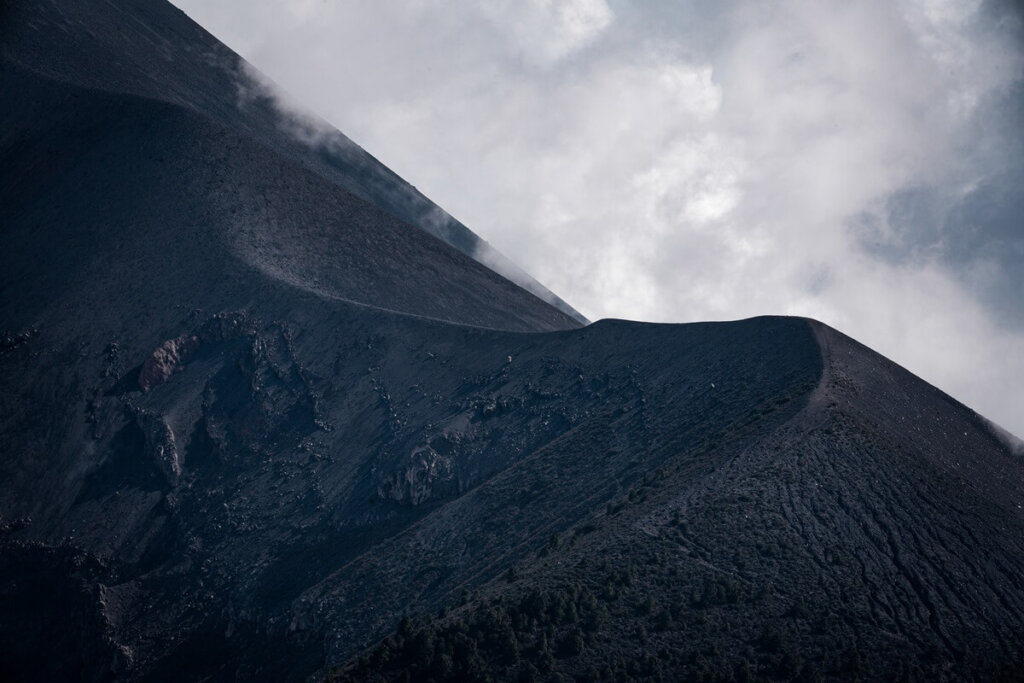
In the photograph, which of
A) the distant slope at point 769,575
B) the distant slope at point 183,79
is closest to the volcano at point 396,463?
the distant slope at point 769,575

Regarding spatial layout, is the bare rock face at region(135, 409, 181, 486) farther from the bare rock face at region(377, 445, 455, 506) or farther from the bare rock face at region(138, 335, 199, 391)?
the bare rock face at region(377, 445, 455, 506)

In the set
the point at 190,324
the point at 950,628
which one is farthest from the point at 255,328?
the point at 950,628

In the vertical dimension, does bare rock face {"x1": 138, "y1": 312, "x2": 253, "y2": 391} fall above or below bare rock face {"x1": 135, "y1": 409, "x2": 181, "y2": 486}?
above

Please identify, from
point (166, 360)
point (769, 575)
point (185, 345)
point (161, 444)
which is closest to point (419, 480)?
point (161, 444)

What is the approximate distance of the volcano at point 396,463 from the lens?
37.7m

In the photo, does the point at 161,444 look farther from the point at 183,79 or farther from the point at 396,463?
the point at 183,79

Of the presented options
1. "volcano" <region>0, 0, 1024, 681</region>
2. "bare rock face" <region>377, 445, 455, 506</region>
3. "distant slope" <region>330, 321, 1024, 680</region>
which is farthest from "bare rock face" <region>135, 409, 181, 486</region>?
"distant slope" <region>330, 321, 1024, 680</region>

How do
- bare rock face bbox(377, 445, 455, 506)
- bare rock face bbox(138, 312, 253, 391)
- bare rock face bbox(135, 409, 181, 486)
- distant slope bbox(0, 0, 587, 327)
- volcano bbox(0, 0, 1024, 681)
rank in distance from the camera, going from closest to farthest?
volcano bbox(0, 0, 1024, 681)
bare rock face bbox(377, 445, 455, 506)
bare rock face bbox(135, 409, 181, 486)
bare rock face bbox(138, 312, 253, 391)
distant slope bbox(0, 0, 587, 327)

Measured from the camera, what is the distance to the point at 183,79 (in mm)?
113562

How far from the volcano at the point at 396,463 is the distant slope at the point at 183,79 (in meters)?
2.71

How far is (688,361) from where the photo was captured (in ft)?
202

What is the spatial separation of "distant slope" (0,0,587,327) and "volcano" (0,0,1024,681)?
271 centimetres

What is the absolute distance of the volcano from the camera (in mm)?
37656

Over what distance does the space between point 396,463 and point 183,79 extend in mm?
72624
